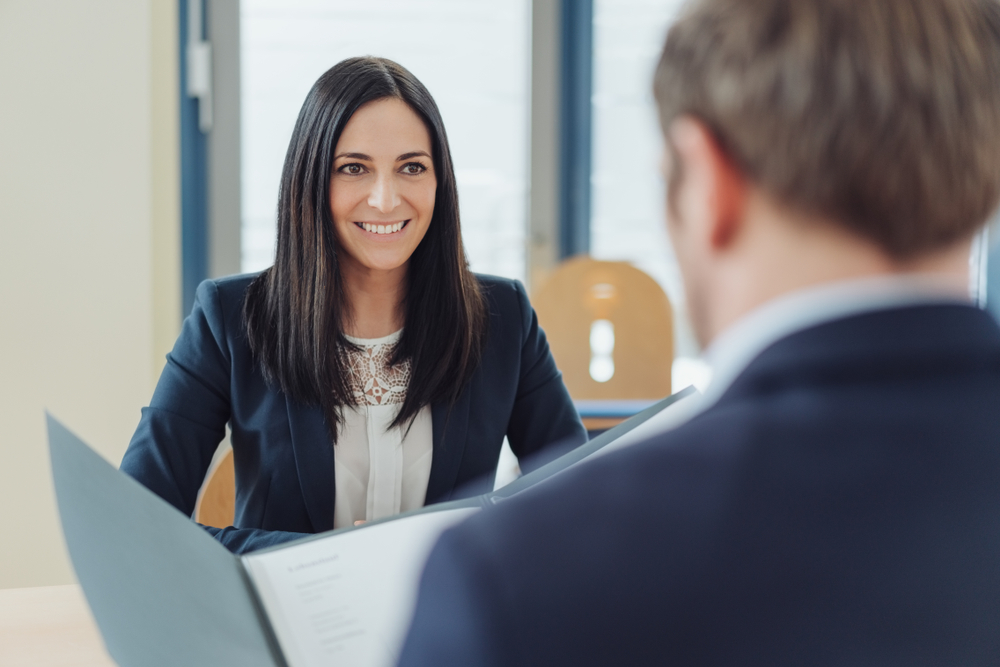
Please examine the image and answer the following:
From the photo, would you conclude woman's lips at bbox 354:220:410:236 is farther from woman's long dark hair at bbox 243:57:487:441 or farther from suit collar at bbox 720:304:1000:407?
suit collar at bbox 720:304:1000:407

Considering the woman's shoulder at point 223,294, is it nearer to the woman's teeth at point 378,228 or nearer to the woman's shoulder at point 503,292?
the woman's teeth at point 378,228

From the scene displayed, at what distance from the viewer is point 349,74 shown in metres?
1.31

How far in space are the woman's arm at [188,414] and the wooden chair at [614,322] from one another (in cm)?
110

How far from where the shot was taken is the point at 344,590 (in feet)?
2.46

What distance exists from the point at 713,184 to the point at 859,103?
0.25 ft

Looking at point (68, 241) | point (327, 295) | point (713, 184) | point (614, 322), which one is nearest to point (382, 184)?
point (327, 295)

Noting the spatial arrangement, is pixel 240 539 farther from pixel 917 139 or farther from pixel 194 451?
pixel 917 139

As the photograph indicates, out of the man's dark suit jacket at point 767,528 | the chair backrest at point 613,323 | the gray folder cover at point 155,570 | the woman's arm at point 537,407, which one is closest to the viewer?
the man's dark suit jacket at point 767,528

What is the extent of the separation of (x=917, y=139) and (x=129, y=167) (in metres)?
2.20

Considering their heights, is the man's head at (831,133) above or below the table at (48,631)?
above

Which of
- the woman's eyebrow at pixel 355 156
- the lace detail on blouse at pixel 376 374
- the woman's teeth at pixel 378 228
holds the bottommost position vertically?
the lace detail on blouse at pixel 376 374

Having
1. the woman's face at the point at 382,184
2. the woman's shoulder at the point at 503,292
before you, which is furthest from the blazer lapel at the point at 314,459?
the woman's shoulder at the point at 503,292

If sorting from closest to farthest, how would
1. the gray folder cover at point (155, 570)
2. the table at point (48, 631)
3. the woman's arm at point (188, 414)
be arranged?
the gray folder cover at point (155, 570), the table at point (48, 631), the woman's arm at point (188, 414)

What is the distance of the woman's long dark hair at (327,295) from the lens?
1.30 metres
